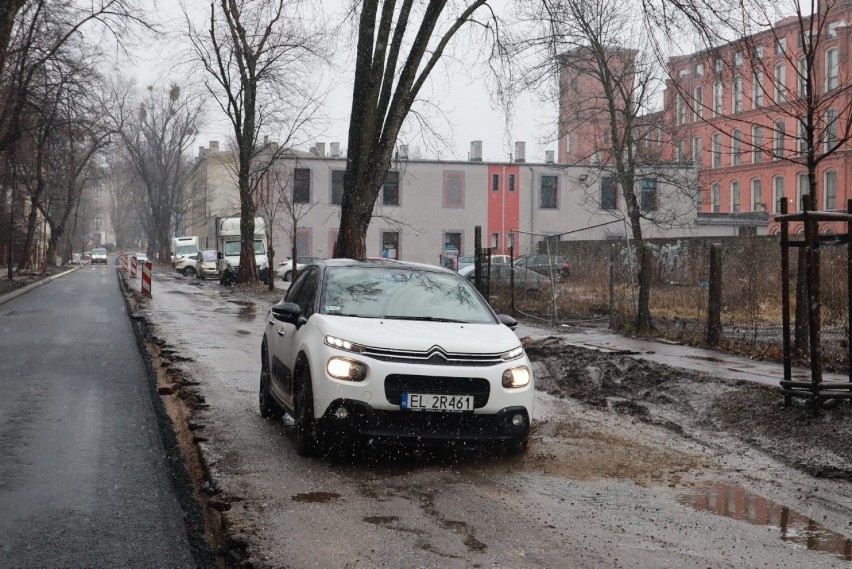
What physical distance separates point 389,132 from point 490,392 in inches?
542

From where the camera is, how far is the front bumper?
670cm

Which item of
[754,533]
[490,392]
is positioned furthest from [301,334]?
[754,533]

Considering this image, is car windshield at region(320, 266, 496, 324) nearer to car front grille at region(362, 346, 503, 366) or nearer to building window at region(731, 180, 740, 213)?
car front grille at region(362, 346, 503, 366)

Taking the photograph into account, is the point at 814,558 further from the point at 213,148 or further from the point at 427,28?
the point at 213,148

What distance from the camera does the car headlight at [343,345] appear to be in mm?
6863

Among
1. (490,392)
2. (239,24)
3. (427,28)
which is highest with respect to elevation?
(239,24)

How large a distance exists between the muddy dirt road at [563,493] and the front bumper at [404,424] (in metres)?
0.26

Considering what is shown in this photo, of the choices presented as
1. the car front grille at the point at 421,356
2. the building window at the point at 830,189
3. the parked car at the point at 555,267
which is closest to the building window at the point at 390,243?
the building window at the point at 830,189

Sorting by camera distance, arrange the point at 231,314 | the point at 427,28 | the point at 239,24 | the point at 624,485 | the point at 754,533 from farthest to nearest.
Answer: the point at 239,24, the point at 231,314, the point at 427,28, the point at 624,485, the point at 754,533

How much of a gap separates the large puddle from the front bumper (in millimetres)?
1497

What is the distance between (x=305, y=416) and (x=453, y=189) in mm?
54490

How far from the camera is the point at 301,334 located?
765 centimetres

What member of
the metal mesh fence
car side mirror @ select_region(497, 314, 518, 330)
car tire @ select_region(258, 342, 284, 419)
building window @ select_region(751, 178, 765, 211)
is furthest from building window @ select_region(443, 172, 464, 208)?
car side mirror @ select_region(497, 314, 518, 330)

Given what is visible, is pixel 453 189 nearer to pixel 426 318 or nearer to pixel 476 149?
pixel 476 149
